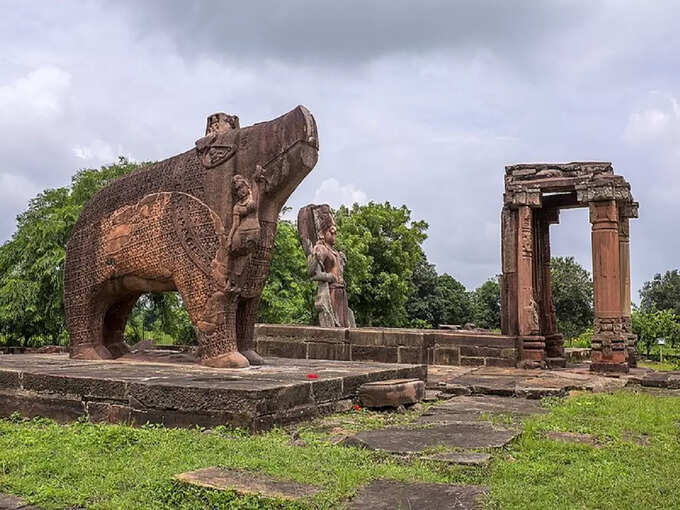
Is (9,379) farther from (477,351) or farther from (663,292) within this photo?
(663,292)

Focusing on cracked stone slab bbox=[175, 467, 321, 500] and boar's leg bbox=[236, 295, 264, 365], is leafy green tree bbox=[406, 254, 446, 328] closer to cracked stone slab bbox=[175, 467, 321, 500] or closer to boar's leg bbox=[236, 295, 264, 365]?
boar's leg bbox=[236, 295, 264, 365]

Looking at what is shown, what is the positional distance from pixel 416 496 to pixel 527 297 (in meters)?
10.1

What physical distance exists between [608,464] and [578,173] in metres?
9.59

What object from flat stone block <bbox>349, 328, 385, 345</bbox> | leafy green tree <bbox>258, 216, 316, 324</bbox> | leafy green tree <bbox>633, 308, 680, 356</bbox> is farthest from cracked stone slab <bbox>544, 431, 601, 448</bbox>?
leafy green tree <bbox>258, 216, 316, 324</bbox>

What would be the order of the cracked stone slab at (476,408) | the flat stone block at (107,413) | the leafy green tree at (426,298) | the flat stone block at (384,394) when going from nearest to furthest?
the flat stone block at (107,413)
the cracked stone slab at (476,408)
the flat stone block at (384,394)
the leafy green tree at (426,298)

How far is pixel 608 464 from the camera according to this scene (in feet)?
13.6

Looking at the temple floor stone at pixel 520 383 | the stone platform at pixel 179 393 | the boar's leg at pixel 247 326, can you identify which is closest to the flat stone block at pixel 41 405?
the stone platform at pixel 179 393

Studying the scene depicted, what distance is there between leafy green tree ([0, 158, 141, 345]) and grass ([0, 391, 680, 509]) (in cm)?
1513

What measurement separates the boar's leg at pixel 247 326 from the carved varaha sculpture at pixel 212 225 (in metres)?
0.01

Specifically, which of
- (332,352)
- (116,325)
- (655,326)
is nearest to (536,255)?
(332,352)

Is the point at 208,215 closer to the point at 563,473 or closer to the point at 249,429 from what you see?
the point at 249,429

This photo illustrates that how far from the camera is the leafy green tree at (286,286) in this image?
2428 cm

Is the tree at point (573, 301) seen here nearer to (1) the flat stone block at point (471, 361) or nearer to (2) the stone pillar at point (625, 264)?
(2) the stone pillar at point (625, 264)

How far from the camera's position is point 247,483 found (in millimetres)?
3482
